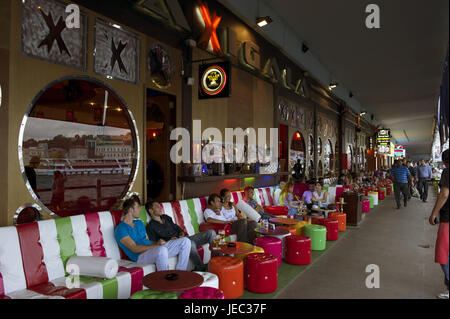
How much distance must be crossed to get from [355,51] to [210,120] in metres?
6.44

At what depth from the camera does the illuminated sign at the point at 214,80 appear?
5.45 m

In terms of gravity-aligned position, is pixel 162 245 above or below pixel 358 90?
below

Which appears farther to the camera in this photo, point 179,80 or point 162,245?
point 179,80

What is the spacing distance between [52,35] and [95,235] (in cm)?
229

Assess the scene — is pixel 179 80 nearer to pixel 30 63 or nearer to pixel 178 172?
pixel 178 172

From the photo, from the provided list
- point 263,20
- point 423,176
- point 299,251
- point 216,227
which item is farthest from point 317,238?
point 423,176

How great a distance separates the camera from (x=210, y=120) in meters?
6.62

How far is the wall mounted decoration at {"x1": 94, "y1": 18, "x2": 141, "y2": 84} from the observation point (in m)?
4.20

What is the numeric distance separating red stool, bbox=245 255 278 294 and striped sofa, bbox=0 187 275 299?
911mm

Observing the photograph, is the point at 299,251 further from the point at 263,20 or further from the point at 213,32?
the point at 263,20

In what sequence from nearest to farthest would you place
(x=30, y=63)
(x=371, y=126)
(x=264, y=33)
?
(x=30, y=63) → (x=264, y=33) → (x=371, y=126)

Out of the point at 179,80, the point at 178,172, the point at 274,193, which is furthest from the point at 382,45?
the point at 178,172

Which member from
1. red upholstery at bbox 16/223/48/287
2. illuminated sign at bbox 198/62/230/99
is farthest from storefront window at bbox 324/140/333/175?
red upholstery at bbox 16/223/48/287
